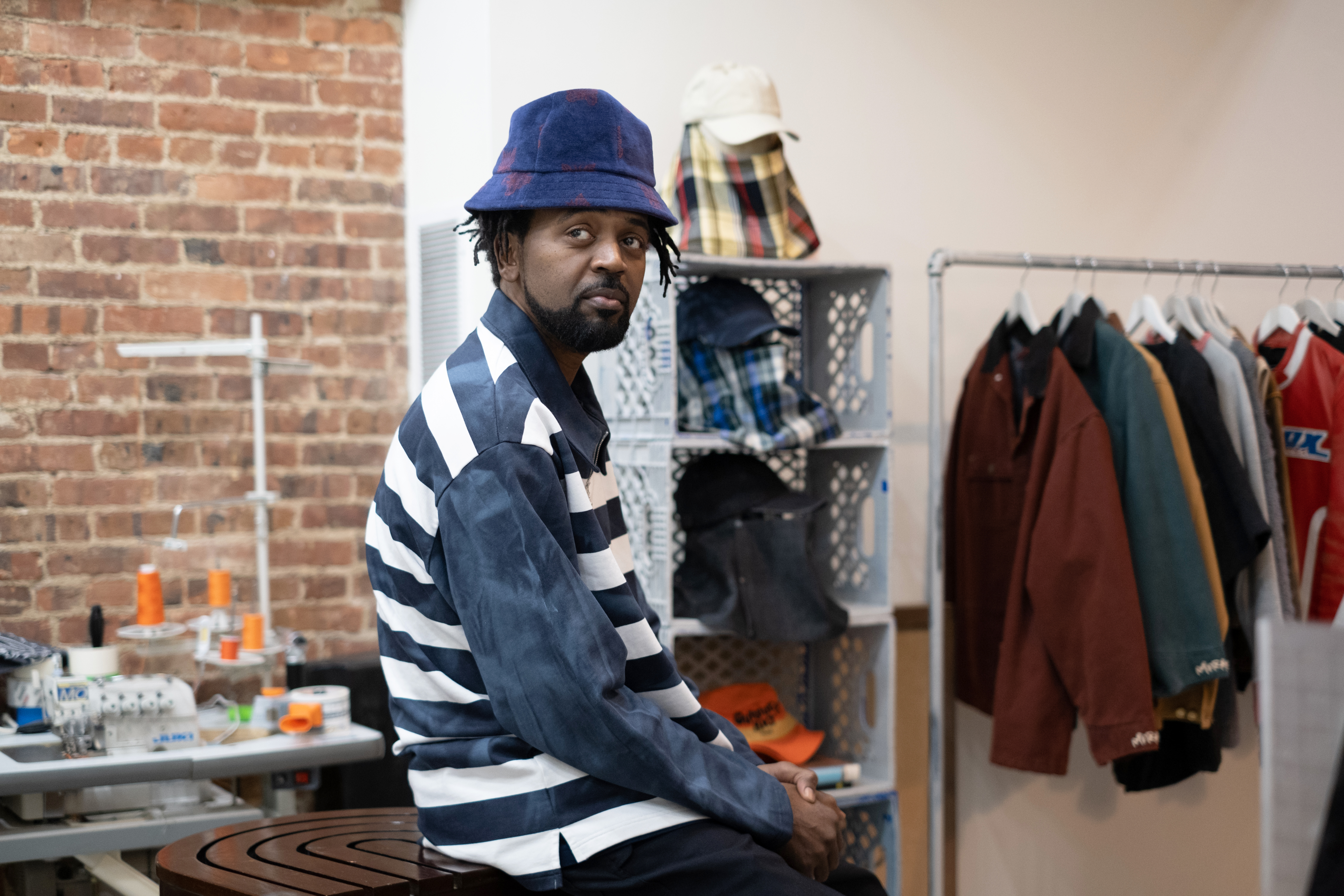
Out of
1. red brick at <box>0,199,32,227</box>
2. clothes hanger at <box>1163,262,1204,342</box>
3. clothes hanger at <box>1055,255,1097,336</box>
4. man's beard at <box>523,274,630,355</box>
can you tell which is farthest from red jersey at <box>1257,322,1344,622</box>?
red brick at <box>0,199,32,227</box>

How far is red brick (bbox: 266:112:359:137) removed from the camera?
2.84m

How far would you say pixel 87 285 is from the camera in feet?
8.72

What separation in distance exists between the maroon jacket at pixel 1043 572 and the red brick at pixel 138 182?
2.01 m

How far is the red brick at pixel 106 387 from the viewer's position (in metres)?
2.66

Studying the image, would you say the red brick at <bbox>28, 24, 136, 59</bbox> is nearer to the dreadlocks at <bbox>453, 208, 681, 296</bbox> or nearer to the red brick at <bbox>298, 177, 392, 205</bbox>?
the red brick at <bbox>298, 177, 392, 205</bbox>

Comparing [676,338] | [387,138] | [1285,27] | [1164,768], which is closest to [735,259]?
[676,338]

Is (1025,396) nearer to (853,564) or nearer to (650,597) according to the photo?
(853,564)

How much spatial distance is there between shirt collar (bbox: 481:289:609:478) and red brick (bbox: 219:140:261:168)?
Result: 1.55m

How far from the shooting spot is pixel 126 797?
2.29 meters

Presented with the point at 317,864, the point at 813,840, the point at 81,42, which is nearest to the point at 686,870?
the point at 813,840

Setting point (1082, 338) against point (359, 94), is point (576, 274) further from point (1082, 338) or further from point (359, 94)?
point (359, 94)

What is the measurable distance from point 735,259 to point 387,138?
3.64 feet

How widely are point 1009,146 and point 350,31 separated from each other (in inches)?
70.5

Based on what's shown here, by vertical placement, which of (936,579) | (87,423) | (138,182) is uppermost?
(138,182)
